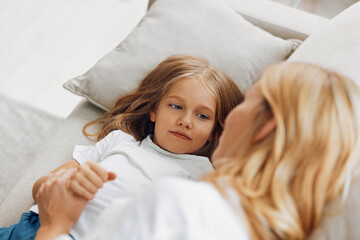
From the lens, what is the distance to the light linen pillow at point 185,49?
49.5 inches

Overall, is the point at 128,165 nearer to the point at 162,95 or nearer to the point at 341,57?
the point at 162,95

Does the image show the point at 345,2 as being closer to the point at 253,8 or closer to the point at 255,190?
the point at 253,8

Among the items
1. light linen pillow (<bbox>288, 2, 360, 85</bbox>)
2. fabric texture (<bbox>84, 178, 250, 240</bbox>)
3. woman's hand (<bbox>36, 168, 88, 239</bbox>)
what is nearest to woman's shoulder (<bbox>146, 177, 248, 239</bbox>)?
fabric texture (<bbox>84, 178, 250, 240</bbox>)

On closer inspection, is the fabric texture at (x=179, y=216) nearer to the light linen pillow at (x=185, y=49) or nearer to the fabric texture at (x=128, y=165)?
the fabric texture at (x=128, y=165)

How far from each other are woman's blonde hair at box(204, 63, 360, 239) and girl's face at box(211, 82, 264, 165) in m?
0.05

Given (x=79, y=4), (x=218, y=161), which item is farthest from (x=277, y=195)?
(x=79, y=4)

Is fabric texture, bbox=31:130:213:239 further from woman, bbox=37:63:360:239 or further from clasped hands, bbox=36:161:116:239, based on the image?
woman, bbox=37:63:360:239

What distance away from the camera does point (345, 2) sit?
3.17 meters

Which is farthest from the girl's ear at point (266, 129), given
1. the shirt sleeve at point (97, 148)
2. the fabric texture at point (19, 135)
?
the fabric texture at point (19, 135)

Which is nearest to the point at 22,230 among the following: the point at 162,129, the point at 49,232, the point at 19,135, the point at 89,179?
the point at 49,232

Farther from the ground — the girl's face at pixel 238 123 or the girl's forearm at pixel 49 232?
the girl's face at pixel 238 123

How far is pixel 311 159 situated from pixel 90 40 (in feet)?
6.32

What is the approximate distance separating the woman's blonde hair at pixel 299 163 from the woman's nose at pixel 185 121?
415 millimetres

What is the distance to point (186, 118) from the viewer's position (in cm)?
106
